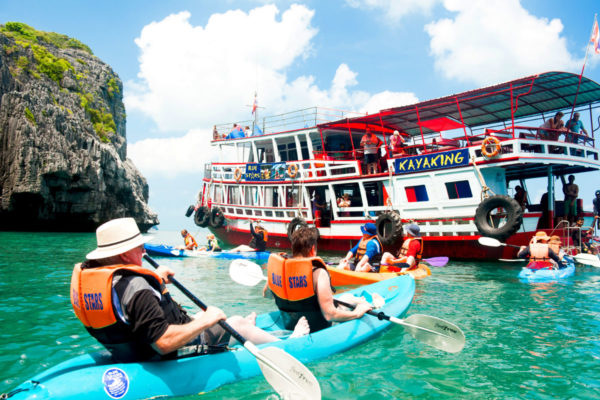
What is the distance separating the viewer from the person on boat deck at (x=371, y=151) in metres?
17.4

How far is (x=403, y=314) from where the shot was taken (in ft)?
21.8

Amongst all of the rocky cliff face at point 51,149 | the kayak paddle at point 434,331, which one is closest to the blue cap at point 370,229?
the kayak paddle at point 434,331

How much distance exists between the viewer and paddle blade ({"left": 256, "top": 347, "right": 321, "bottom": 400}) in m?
3.53

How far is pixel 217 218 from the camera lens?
2298cm

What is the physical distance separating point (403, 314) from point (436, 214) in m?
9.48

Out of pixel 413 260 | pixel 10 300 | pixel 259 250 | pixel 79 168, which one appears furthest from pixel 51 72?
pixel 413 260

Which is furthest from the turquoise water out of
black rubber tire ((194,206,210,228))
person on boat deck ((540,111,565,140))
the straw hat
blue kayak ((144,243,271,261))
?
black rubber tire ((194,206,210,228))

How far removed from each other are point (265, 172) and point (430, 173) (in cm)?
886

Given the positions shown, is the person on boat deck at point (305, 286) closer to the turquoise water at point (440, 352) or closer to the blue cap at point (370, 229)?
the turquoise water at point (440, 352)

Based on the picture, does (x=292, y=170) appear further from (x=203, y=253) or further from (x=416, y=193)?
(x=416, y=193)

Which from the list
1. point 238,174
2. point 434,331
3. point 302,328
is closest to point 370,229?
point 434,331

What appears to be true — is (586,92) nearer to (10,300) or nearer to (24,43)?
(10,300)

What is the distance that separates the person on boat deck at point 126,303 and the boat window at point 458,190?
1300 cm

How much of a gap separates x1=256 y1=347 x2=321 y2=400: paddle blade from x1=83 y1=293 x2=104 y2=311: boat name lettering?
4.99ft
